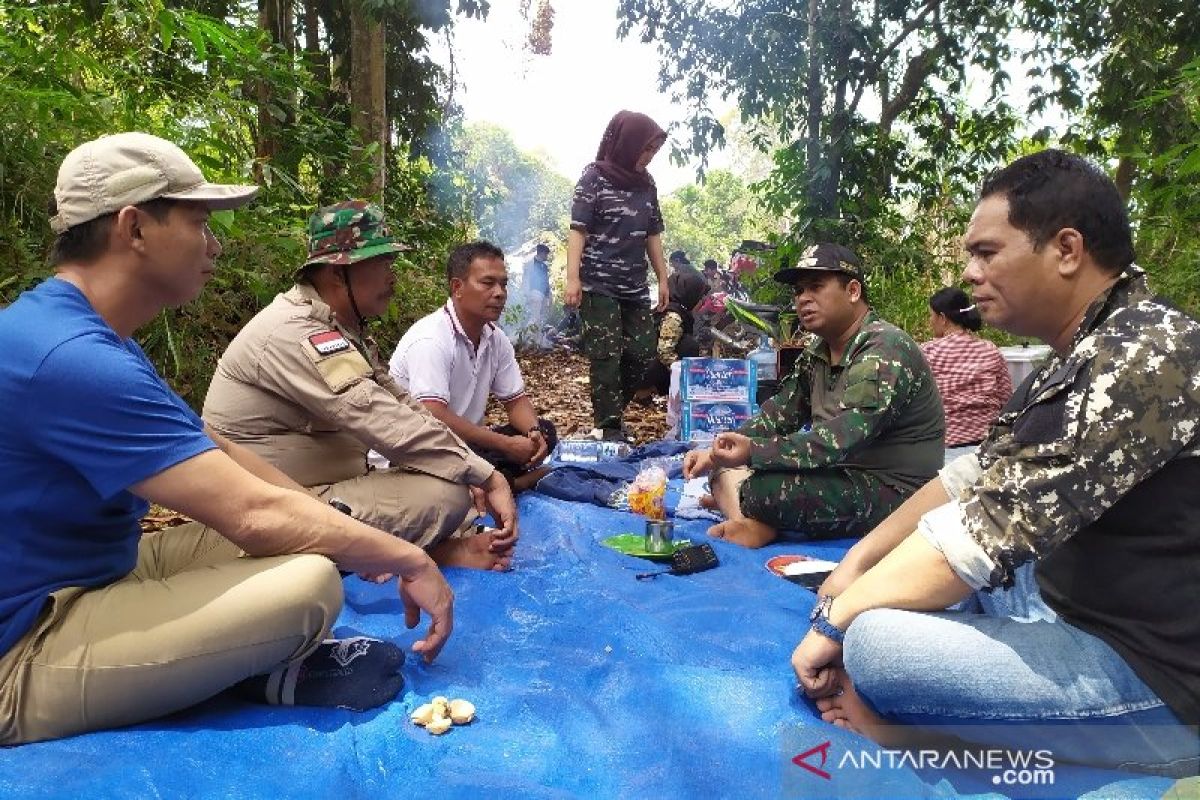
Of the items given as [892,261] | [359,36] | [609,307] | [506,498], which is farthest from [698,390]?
[359,36]

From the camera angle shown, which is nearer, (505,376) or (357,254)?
(357,254)

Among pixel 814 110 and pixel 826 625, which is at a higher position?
pixel 814 110

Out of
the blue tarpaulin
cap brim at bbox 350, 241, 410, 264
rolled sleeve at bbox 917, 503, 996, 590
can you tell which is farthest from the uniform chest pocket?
cap brim at bbox 350, 241, 410, 264

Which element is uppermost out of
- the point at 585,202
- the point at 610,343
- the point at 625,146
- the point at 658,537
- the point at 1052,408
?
the point at 625,146

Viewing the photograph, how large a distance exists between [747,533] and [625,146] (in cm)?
327

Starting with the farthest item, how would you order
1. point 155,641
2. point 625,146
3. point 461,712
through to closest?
point 625,146 → point 461,712 → point 155,641

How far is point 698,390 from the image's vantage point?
604 cm

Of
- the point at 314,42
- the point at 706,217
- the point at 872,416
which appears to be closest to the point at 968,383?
the point at 872,416

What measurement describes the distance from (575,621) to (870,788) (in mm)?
1186

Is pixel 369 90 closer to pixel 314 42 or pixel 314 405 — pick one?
pixel 314 42

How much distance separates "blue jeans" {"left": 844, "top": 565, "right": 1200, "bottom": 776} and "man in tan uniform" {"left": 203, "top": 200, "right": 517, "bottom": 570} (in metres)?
1.69

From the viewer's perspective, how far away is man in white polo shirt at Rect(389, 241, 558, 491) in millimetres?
4082

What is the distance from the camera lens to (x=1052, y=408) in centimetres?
171

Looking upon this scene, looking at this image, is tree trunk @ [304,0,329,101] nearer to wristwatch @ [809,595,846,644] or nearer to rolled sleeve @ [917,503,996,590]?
wristwatch @ [809,595,846,644]
